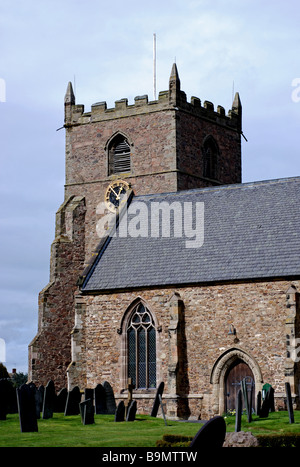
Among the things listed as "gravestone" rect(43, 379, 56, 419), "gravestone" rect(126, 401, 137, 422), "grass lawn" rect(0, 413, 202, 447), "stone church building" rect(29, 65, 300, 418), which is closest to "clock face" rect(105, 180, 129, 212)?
"stone church building" rect(29, 65, 300, 418)

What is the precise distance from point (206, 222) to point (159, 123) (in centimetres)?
1207

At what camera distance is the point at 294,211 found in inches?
1406

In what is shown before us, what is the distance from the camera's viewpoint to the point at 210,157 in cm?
5012

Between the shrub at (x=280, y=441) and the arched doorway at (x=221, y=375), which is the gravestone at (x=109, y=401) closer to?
the arched doorway at (x=221, y=375)

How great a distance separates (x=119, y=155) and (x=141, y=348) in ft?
53.9

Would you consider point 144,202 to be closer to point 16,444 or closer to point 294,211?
point 294,211

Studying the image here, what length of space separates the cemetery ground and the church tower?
662 inches

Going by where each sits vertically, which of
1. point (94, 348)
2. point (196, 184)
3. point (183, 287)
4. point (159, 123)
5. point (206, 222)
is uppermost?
point (159, 123)

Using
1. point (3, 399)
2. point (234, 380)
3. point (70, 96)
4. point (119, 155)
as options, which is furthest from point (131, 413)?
point (70, 96)

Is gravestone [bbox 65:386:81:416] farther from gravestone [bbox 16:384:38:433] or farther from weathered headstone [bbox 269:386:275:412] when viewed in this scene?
weathered headstone [bbox 269:386:275:412]

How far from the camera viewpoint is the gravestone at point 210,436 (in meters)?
14.2

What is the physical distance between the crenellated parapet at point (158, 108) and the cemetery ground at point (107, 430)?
2367cm
